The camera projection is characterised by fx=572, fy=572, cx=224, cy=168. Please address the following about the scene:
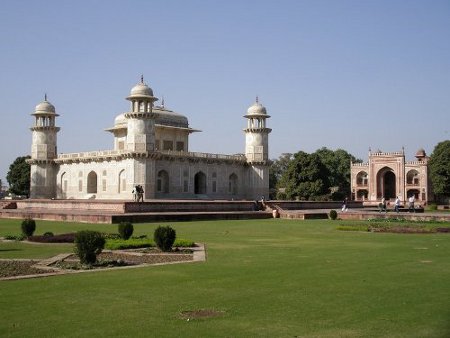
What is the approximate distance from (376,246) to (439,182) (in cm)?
4147

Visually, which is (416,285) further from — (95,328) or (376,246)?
(376,246)

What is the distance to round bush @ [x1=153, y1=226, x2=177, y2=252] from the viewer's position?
1174 centimetres

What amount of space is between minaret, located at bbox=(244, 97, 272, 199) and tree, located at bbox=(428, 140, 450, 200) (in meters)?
16.9

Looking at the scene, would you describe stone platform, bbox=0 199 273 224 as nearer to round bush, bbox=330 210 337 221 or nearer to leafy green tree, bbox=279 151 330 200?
round bush, bbox=330 210 337 221

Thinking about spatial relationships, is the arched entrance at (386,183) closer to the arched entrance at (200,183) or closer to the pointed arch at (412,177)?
the pointed arch at (412,177)

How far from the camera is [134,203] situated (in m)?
27.2

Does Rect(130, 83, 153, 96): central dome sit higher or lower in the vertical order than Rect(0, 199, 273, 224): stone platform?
higher

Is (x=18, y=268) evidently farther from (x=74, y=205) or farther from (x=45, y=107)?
(x=45, y=107)

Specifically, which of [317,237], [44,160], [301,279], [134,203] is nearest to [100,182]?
[44,160]

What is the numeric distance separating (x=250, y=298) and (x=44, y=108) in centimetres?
4063

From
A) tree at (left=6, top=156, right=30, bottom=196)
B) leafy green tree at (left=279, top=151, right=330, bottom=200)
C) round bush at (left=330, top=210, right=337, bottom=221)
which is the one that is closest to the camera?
round bush at (left=330, top=210, right=337, bottom=221)

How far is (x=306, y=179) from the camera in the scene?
170ft

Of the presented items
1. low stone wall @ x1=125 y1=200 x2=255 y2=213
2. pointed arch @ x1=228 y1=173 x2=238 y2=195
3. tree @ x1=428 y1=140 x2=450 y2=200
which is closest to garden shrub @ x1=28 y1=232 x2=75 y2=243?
low stone wall @ x1=125 y1=200 x2=255 y2=213

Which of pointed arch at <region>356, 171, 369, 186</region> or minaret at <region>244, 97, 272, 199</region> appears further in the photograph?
pointed arch at <region>356, 171, 369, 186</region>
